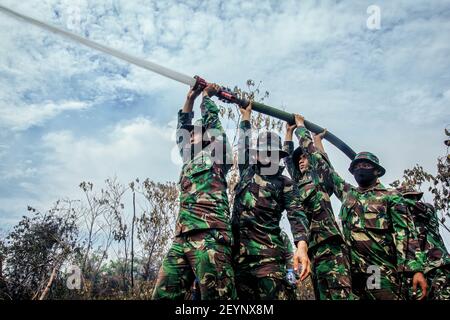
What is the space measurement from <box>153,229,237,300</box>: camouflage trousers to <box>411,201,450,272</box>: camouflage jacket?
9.96 feet

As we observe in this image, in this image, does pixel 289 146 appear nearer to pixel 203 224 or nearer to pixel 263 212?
pixel 263 212

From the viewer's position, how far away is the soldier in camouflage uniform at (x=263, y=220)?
3674 millimetres

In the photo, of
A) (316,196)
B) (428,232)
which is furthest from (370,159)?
(428,232)

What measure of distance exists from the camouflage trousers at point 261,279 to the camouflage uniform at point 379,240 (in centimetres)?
95

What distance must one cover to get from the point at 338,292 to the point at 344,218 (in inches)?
36.7

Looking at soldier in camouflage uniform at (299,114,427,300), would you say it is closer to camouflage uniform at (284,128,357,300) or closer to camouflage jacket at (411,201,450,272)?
camouflage uniform at (284,128,357,300)

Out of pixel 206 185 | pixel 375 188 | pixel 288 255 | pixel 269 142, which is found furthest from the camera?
pixel 288 255

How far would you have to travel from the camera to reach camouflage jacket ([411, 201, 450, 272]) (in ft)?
16.5

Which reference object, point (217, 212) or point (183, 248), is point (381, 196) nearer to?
point (217, 212)

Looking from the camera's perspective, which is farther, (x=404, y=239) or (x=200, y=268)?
(x=404, y=239)

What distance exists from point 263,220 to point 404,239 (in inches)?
55.9

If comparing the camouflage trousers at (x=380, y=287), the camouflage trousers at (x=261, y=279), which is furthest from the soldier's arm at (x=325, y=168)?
the camouflage trousers at (x=261, y=279)

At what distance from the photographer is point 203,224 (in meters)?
3.51
